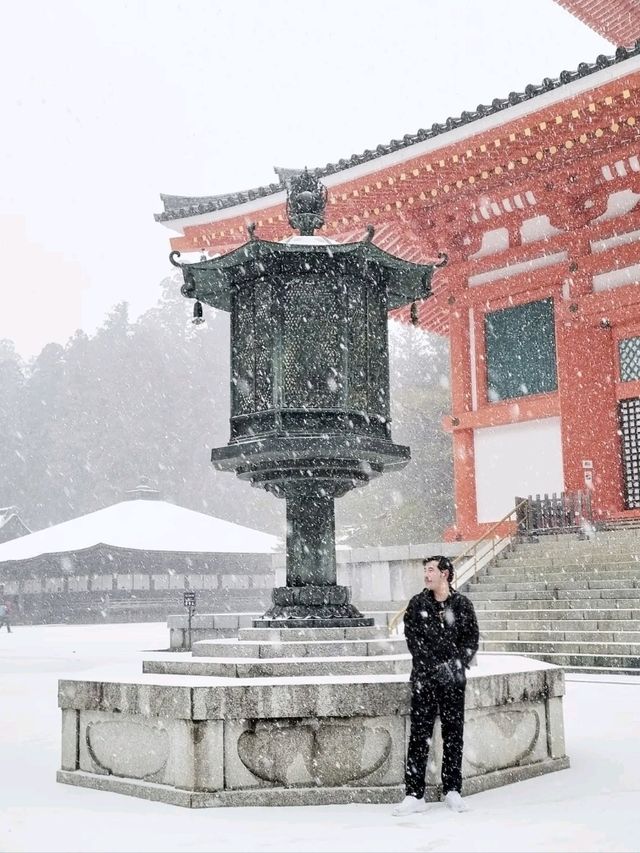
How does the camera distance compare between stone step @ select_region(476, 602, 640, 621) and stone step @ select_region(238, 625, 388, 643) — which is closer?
stone step @ select_region(238, 625, 388, 643)

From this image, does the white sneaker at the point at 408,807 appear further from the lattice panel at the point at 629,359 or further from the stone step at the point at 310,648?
the lattice panel at the point at 629,359

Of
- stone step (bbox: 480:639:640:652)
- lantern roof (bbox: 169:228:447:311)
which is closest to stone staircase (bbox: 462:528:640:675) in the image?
stone step (bbox: 480:639:640:652)

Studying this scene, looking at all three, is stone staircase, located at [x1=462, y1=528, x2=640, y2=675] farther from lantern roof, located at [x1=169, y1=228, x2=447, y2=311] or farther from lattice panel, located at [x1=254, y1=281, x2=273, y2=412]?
lattice panel, located at [x1=254, y1=281, x2=273, y2=412]

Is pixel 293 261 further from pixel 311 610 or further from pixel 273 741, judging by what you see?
pixel 273 741

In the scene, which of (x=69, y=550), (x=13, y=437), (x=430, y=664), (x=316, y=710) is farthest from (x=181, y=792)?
(x=13, y=437)

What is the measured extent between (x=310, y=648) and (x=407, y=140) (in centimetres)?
981

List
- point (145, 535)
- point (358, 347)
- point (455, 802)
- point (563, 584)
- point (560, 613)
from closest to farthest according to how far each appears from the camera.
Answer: point (455, 802)
point (358, 347)
point (560, 613)
point (563, 584)
point (145, 535)

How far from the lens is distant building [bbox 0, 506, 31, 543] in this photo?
4394cm

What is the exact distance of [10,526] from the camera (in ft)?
146

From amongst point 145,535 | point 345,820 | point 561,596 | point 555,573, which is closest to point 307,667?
point 345,820

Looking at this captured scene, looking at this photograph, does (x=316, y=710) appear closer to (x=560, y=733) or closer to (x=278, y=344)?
(x=560, y=733)

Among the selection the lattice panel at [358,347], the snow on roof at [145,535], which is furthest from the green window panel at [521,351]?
the snow on roof at [145,535]

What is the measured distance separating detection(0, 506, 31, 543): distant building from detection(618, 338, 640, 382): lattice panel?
35.1 meters

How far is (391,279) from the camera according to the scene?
641cm
